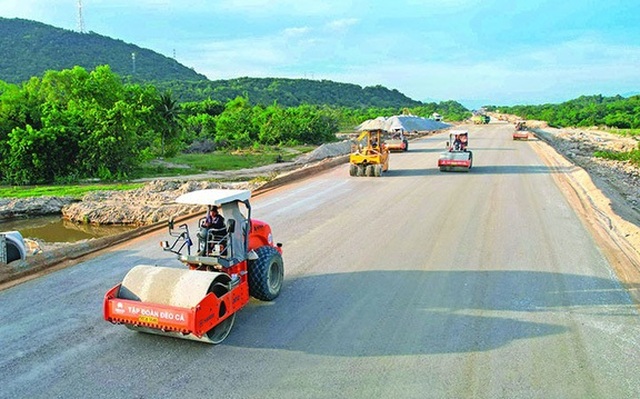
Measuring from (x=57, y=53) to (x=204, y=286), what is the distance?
153 metres

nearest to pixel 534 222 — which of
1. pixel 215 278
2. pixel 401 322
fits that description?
pixel 401 322

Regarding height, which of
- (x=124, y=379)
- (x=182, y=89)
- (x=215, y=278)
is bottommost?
(x=124, y=379)

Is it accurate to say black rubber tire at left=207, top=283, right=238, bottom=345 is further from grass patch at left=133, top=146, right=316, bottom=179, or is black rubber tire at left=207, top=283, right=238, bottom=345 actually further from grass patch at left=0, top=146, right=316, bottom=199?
grass patch at left=133, top=146, right=316, bottom=179

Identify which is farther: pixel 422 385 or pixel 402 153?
pixel 402 153

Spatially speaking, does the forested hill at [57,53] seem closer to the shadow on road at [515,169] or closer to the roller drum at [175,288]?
the shadow on road at [515,169]

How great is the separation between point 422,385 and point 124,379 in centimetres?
380

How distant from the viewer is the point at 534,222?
1585 centimetres

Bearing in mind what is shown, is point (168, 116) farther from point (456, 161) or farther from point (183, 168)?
point (456, 161)

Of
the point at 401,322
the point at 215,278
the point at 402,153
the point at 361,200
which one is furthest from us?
the point at 402,153

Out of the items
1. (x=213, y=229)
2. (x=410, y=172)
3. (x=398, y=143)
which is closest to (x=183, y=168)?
(x=398, y=143)

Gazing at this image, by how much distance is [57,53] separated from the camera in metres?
139

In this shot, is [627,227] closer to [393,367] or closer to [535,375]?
[535,375]

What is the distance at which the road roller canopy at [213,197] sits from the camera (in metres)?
7.87

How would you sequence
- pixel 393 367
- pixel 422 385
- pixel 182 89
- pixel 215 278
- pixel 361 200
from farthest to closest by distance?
pixel 182 89, pixel 361 200, pixel 215 278, pixel 393 367, pixel 422 385
